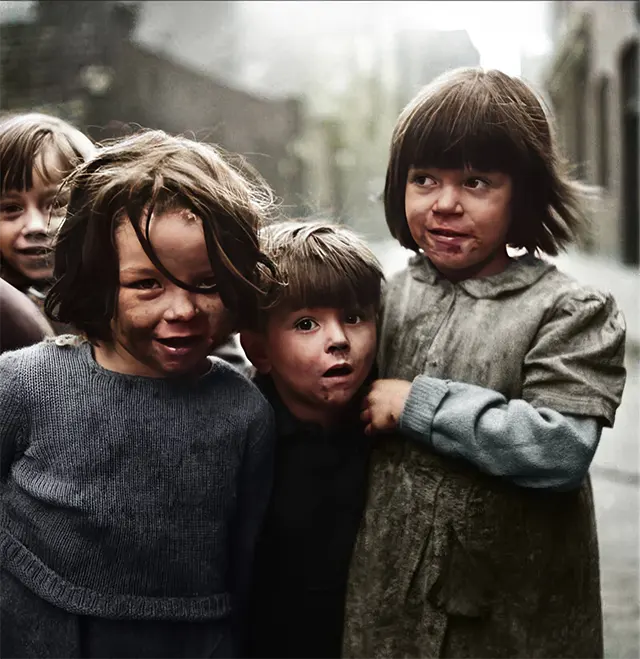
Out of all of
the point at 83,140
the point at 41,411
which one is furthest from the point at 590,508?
the point at 83,140

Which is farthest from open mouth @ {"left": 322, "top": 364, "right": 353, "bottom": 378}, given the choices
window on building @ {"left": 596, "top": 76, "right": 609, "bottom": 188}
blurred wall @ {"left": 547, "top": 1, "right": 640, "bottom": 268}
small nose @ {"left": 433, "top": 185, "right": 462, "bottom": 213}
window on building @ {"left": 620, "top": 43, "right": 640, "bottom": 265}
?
window on building @ {"left": 620, "top": 43, "right": 640, "bottom": 265}

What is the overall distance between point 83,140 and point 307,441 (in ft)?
1.66

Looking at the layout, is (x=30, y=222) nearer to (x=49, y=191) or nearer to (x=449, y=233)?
(x=49, y=191)

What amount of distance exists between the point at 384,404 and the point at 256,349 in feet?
0.59

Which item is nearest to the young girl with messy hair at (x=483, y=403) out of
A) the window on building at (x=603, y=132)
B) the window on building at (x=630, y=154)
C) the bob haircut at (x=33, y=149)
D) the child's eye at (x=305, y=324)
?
the child's eye at (x=305, y=324)

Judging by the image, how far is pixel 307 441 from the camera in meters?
1.10

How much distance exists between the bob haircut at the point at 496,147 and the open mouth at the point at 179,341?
328 millimetres

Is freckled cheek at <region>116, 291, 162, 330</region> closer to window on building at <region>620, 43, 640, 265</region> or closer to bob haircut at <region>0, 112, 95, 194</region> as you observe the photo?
bob haircut at <region>0, 112, 95, 194</region>

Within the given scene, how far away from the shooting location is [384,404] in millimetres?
1056

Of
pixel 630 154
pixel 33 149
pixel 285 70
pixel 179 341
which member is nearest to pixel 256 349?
pixel 179 341

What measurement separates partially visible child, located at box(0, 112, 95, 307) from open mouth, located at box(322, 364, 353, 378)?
38 cm

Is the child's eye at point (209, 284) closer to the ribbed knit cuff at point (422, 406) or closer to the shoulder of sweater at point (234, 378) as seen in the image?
the shoulder of sweater at point (234, 378)

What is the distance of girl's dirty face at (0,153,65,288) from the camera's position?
1.10 m

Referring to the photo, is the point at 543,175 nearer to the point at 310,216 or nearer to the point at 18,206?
the point at 310,216
